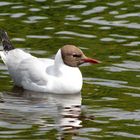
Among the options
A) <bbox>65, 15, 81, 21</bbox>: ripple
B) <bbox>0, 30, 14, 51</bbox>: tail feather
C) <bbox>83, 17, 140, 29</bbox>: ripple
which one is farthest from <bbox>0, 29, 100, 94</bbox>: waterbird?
<bbox>65, 15, 81, 21</bbox>: ripple

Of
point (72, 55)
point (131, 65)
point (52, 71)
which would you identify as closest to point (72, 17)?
point (131, 65)

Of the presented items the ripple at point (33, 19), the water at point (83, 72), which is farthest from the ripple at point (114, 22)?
the ripple at point (33, 19)

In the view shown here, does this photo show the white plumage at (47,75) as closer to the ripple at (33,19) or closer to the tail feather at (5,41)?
the tail feather at (5,41)

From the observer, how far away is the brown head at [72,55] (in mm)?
15984

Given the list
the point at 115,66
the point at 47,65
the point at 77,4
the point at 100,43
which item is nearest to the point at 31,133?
the point at 47,65

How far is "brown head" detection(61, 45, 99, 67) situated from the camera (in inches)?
629

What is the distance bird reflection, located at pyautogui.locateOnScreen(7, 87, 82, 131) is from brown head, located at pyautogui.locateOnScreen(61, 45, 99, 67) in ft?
2.32

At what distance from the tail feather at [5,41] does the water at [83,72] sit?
0.41 m

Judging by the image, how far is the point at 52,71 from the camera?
51.9 feet

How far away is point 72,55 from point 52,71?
1.71 feet

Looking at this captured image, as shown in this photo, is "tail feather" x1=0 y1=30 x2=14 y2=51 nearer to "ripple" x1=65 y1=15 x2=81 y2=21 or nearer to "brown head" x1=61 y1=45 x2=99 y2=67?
"brown head" x1=61 y1=45 x2=99 y2=67

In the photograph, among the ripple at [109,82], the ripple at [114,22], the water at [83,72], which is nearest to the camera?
the water at [83,72]

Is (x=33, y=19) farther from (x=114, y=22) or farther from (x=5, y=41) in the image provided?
(x=5, y=41)

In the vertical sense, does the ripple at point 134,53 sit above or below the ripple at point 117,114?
above
